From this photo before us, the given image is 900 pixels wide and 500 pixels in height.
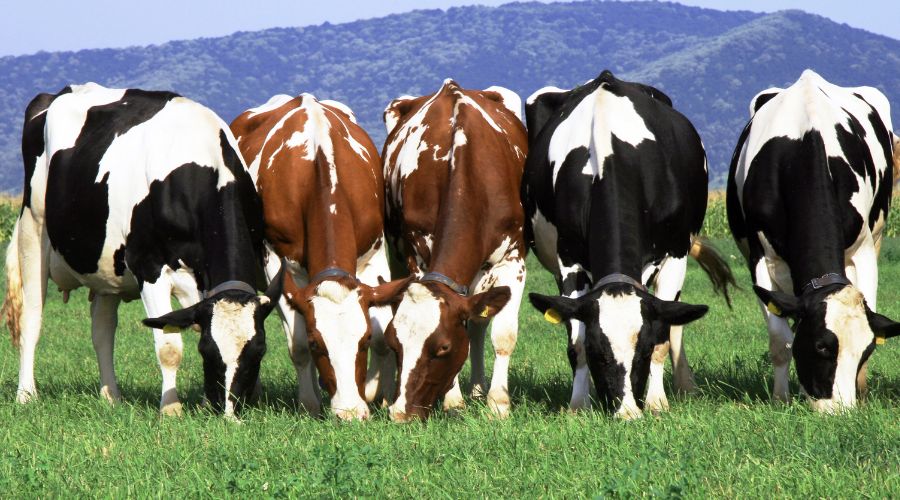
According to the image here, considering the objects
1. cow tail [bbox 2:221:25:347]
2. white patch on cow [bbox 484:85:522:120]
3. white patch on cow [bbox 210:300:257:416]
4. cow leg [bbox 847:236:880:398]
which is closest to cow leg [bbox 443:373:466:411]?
white patch on cow [bbox 210:300:257:416]

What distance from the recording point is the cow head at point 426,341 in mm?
7797

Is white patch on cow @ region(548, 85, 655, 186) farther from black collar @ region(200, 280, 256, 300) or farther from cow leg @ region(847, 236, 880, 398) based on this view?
black collar @ region(200, 280, 256, 300)

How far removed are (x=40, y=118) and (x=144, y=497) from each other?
236 inches

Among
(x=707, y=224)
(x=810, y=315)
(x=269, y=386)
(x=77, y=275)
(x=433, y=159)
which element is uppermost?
(x=433, y=159)

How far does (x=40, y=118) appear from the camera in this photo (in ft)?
34.4

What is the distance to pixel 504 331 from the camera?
884cm

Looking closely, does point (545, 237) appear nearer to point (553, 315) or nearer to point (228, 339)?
point (553, 315)

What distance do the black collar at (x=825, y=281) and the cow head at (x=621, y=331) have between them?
0.82 metres

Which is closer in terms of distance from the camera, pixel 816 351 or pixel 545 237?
pixel 816 351

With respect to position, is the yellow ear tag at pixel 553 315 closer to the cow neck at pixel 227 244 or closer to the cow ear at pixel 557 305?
the cow ear at pixel 557 305

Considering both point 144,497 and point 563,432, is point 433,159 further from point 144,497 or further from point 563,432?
point 144,497

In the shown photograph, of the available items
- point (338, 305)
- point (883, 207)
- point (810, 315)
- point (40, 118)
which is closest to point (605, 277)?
point (810, 315)

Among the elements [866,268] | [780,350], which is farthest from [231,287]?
[866,268]

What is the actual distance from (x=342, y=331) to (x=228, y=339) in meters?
0.79
